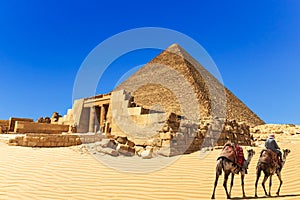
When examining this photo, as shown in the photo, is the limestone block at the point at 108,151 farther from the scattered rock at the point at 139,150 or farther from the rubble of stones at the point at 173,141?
the scattered rock at the point at 139,150

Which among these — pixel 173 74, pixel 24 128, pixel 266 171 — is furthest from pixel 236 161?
pixel 173 74

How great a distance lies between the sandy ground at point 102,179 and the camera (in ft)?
19.1

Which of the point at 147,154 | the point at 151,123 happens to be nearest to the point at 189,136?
the point at 151,123

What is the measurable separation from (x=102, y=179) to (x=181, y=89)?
5851cm

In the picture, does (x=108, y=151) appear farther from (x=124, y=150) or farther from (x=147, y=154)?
(x=147, y=154)

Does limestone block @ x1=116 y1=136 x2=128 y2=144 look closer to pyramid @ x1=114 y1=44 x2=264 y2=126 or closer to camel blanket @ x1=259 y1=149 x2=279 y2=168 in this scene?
camel blanket @ x1=259 y1=149 x2=279 y2=168

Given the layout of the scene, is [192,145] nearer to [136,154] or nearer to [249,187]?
[136,154]

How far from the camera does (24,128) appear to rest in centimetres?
1673

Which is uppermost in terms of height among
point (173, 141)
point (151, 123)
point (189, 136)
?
point (151, 123)

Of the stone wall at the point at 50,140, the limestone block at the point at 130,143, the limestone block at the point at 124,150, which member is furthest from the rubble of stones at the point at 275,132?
the limestone block at the point at 124,150

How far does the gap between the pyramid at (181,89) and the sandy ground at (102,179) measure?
42.4 metres

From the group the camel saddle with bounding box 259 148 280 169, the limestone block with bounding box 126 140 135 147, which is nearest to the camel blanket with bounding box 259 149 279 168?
the camel saddle with bounding box 259 148 280 169

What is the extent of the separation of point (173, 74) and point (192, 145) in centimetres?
5705

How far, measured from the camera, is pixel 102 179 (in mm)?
6668
